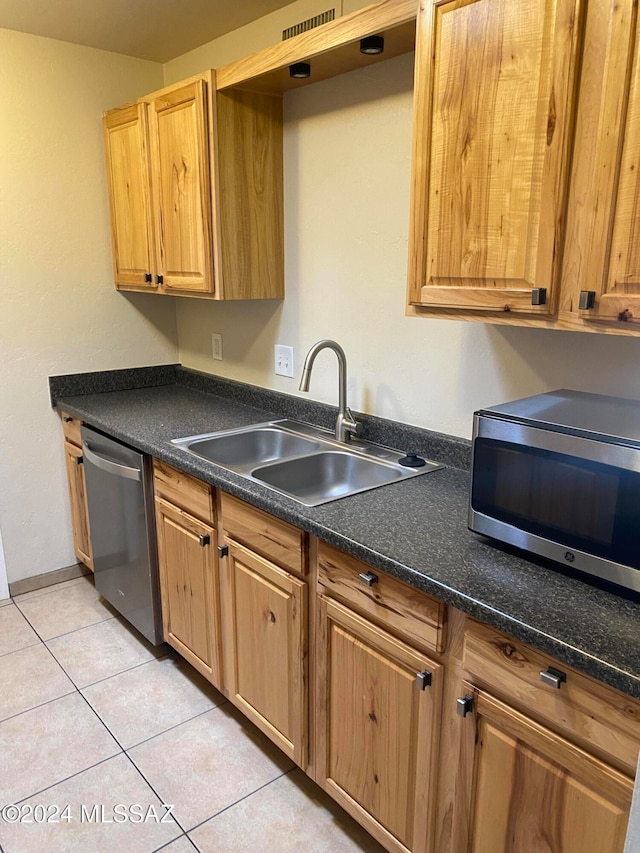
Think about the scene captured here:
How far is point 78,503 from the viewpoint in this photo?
288 cm

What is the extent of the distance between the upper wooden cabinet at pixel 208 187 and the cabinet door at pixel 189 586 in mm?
855

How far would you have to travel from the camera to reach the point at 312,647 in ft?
5.37

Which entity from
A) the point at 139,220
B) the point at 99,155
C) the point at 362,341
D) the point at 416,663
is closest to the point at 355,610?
the point at 416,663

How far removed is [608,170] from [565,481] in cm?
57

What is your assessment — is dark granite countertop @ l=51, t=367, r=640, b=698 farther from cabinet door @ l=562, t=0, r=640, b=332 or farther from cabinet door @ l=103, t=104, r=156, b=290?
cabinet door @ l=103, t=104, r=156, b=290

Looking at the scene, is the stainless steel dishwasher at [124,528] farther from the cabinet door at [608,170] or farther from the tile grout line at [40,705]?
the cabinet door at [608,170]

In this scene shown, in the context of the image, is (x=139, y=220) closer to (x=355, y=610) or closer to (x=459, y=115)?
(x=459, y=115)

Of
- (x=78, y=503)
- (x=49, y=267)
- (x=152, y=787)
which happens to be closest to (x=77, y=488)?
(x=78, y=503)

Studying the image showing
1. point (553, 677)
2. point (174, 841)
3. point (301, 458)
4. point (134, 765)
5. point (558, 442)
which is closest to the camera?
point (553, 677)

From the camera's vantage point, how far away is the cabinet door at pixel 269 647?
168cm

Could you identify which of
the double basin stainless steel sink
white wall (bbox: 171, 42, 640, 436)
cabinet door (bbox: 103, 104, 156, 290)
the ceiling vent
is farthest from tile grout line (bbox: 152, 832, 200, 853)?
the ceiling vent

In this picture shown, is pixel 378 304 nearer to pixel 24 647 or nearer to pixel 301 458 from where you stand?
pixel 301 458

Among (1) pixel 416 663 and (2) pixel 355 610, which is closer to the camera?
(1) pixel 416 663

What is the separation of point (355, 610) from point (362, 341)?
3.25 ft
